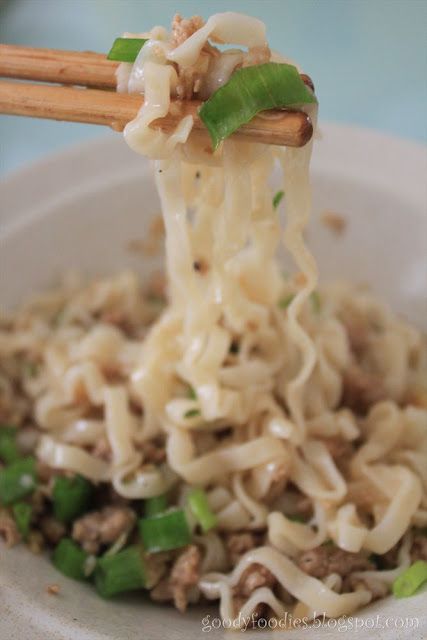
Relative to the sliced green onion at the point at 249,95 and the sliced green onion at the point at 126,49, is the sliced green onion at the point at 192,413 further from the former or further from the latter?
the sliced green onion at the point at 126,49

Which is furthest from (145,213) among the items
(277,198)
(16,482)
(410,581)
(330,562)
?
(410,581)

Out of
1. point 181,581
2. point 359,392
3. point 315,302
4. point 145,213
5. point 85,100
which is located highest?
point 85,100

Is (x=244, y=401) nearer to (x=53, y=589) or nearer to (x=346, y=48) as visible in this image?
(x=53, y=589)

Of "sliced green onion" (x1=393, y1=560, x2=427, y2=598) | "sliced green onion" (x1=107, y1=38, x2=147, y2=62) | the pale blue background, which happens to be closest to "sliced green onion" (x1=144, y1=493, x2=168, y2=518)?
"sliced green onion" (x1=393, y1=560, x2=427, y2=598)

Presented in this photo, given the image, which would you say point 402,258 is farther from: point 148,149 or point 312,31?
point 148,149

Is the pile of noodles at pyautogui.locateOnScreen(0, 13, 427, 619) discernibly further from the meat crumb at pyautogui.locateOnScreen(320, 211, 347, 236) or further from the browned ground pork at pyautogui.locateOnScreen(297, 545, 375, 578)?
the meat crumb at pyautogui.locateOnScreen(320, 211, 347, 236)

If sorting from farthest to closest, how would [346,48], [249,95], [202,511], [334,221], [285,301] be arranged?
[346,48]
[334,221]
[285,301]
[202,511]
[249,95]

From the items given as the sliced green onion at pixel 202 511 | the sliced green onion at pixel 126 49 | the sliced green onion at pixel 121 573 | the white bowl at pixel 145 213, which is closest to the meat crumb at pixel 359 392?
the white bowl at pixel 145 213
